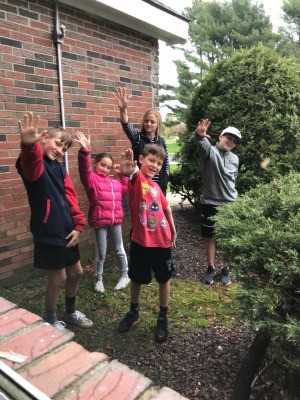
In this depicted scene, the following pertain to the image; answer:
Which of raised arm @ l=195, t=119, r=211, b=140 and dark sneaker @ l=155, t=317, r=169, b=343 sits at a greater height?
raised arm @ l=195, t=119, r=211, b=140

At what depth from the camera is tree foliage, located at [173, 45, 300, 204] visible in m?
4.57

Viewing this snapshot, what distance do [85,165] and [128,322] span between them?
57.2 inches

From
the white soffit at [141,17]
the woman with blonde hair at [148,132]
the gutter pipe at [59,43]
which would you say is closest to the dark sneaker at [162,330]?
the woman with blonde hair at [148,132]

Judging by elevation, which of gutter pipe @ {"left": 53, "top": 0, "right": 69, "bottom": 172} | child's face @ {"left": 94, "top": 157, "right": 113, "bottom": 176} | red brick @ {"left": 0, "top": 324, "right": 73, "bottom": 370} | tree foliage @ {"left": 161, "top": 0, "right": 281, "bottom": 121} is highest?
tree foliage @ {"left": 161, "top": 0, "right": 281, "bottom": 121}

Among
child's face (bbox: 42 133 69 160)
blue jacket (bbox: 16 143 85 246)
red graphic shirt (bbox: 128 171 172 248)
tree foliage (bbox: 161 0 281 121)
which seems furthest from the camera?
tree foliage (bbox: 161 0 281 121)

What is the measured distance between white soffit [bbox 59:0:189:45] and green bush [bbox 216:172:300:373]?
9.67 feet

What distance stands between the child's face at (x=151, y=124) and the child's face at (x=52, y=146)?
4.07 ft

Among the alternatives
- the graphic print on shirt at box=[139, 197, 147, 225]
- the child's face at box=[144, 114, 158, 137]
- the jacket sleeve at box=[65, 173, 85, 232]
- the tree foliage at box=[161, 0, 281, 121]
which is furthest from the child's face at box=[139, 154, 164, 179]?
the tree foliage at box=[161, 0, 281, 121]

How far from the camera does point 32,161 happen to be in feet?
6.70

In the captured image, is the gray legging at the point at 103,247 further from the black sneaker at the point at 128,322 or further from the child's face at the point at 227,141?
the child's face at the point at 227,141

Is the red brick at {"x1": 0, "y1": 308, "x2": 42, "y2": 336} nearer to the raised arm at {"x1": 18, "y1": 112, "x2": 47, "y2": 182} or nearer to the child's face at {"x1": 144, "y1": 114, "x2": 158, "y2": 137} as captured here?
the raised arm at {"x1": 18, "y1": 112, "x2": 47, "y2": 182}

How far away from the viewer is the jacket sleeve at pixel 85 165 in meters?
3.07

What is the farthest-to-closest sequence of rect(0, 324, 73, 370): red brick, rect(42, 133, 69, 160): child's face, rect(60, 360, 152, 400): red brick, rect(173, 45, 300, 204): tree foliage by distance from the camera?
rect(173, 45, 300, 204): tree foliage → rect(42, 133, 69, 160): child's face → rect(0, 324, 73, 370): red brick → rect(60, 360, 152, 400): red brick

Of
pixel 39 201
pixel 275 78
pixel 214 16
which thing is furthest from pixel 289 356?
pixel 214 16
